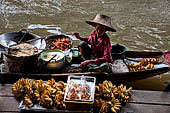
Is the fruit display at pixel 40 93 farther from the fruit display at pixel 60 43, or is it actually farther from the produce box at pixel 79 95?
the fruit display at pixel 60 43

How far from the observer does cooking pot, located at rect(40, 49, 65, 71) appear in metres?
4.22

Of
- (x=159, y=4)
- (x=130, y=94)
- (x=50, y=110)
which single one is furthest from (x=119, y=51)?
(x=159, y=4)

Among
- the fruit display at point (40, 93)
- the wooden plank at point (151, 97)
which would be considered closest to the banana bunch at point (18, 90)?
the fruit display at point (40, 93)

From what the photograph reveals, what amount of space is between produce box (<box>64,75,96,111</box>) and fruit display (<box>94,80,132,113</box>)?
22 centimetres

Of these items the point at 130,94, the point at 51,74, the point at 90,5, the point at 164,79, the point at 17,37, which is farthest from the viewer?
the point at 90,5

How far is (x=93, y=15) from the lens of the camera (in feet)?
29.2

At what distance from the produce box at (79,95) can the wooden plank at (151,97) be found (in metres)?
0.83

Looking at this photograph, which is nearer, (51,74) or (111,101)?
(111,101)

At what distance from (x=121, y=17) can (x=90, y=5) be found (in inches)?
70.3

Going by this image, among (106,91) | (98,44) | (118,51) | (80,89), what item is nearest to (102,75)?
(98,44)

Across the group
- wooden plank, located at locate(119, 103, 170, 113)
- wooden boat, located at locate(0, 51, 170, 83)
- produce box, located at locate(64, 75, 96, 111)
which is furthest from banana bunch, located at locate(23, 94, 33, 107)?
wooden plank, located at locate(119, 103, 170, 113)

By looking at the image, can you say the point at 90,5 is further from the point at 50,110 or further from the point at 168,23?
the point at 50,110

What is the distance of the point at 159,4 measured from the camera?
32.9 ft

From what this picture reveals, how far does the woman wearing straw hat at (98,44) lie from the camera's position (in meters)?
3.95
